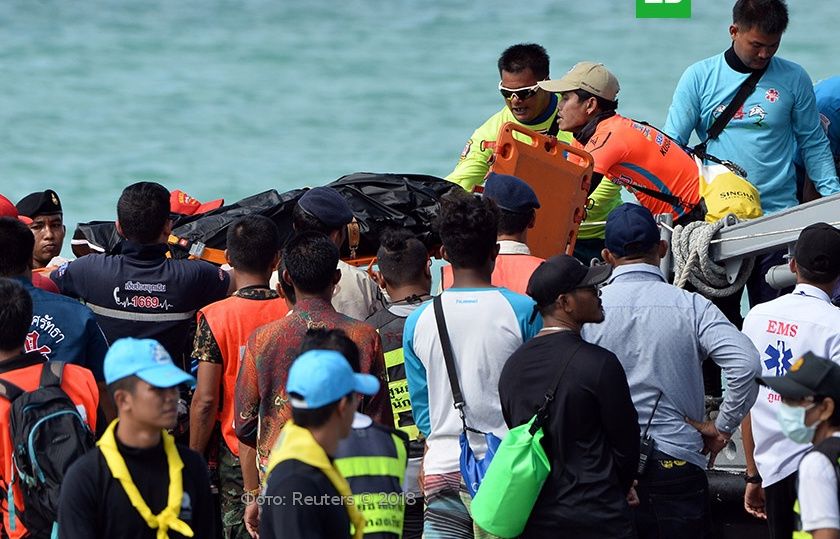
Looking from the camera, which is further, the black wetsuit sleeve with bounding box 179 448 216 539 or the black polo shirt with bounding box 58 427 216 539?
the black wetsuit sleeve with bounding box 179 448 216 539

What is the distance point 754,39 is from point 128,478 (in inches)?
147

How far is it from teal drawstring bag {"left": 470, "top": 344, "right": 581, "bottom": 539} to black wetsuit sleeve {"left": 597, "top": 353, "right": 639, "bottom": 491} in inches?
4.6

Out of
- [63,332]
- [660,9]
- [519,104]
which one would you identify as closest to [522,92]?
[519,104]

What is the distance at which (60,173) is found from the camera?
65.0 ft

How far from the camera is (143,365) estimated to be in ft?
11.5

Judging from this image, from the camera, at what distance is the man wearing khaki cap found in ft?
19.3

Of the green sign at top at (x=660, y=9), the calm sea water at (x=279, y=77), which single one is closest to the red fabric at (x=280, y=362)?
the calm sea water at (x=279, y=77)

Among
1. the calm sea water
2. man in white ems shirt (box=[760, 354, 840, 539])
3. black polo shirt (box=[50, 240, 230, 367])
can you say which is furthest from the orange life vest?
the calm sea water

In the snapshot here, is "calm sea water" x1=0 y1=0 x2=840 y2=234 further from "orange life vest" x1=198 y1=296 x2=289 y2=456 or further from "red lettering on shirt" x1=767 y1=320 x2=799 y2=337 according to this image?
"red lettering on shirt" x1=767 y1=320 x2=799 y2=337

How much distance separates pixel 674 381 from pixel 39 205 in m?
2.49

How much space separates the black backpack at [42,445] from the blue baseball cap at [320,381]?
843 mm

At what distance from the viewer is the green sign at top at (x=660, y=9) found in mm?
23700

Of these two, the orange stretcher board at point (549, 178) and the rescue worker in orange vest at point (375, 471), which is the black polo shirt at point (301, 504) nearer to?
the rescue worker in orange vest at point (375, 471)

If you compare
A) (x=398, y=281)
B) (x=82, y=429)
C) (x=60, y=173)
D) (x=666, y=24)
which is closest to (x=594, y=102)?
(x=398, y=281)
